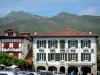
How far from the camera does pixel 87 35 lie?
70.3 m

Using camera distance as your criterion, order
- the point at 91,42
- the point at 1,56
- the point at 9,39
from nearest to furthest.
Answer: the point at 1,56 → the point at 91,42 → the point at 9,39

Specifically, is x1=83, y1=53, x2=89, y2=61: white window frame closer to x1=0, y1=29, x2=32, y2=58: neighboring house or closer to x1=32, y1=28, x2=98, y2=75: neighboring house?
x1=32, y1=28, x2=98, y2=75: neighboring house

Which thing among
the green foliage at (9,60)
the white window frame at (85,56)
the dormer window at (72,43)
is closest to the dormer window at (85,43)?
the dormer window at (72,43)

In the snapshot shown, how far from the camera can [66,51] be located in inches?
2778

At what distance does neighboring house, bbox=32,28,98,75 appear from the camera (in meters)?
69.8

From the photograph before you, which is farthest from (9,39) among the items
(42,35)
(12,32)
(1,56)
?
(1,56)

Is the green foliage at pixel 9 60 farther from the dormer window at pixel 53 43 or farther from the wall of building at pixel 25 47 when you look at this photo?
the wall of building at pixel 25 47

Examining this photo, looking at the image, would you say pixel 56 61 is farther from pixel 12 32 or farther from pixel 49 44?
pixel 12 32

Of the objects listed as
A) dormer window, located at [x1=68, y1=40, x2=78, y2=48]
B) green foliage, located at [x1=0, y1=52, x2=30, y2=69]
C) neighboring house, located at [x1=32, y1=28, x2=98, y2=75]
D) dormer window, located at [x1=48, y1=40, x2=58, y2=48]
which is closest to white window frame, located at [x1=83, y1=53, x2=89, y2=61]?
neighboring house, located at [x1=32, y1=28, x2=98, y2=75]

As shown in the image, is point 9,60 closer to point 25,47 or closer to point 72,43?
point 25,47

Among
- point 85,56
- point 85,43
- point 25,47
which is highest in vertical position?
point 85,43

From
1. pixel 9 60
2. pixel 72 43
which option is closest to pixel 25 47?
pixel 72 43

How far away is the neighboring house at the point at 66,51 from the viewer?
69.8m

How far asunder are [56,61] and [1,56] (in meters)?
14.0
